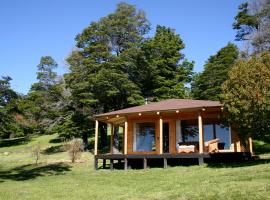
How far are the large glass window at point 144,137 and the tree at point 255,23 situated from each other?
16.3m

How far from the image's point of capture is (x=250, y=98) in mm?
14656

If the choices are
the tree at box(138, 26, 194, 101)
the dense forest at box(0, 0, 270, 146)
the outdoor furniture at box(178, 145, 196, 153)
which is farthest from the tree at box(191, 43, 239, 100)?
the outdoor furniture at box(178, 145, 196, 153)

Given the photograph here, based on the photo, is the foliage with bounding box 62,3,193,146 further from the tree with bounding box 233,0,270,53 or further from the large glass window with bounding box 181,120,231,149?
the large glass window with bounding box 181,120,231,149

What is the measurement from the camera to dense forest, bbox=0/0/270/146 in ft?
106

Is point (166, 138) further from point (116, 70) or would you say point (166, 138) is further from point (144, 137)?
point (116, 70)

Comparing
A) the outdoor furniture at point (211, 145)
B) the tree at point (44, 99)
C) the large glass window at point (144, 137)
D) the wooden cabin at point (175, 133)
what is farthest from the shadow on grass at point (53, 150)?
the outdoor furniture at point (211, 145)

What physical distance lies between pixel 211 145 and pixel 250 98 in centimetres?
578

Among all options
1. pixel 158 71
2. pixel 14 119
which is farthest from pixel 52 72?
pixel 158 71

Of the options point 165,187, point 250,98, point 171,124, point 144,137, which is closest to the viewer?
point 165,187

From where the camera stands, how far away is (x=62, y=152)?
1391 inches

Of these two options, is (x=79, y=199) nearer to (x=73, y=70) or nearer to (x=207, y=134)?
(x=207, y=134)

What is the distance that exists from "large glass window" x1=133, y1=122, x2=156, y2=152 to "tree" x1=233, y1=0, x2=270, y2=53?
16.3 meters

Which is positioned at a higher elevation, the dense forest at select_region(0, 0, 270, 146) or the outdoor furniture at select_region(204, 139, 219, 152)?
the dense forest at select_region(0, 0, 270, 146)

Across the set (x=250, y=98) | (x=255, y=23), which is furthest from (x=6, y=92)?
(x=250, y=98)
